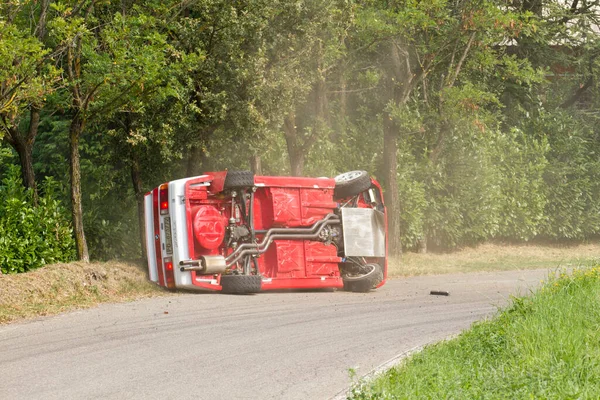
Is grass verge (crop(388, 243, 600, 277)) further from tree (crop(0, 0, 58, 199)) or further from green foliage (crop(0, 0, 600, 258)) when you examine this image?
tree (crop(0, 0, 58, 199))

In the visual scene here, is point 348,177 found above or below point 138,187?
below

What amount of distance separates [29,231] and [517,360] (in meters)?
11.3

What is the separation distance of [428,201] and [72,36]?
52.9ft

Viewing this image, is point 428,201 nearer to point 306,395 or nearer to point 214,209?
point 214,209

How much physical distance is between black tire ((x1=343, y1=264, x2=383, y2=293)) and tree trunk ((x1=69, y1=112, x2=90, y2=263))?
5660 millimetres

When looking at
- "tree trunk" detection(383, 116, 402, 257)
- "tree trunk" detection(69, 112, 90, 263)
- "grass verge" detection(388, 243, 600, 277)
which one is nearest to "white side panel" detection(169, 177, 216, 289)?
"tree trunk" detection(69, 112, 90, 263)

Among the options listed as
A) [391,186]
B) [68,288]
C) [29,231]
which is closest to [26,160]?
[29,231]

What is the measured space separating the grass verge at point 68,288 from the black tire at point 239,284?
4.04ft

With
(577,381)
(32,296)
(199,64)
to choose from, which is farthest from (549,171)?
(577,381)

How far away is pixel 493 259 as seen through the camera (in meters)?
29.6

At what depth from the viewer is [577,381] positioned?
8852mm

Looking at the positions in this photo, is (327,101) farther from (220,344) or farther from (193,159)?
(220,344)

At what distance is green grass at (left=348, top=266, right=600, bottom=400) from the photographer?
834cm

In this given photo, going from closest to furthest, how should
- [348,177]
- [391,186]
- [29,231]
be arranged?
[29,231], [348,177], [391,186]
